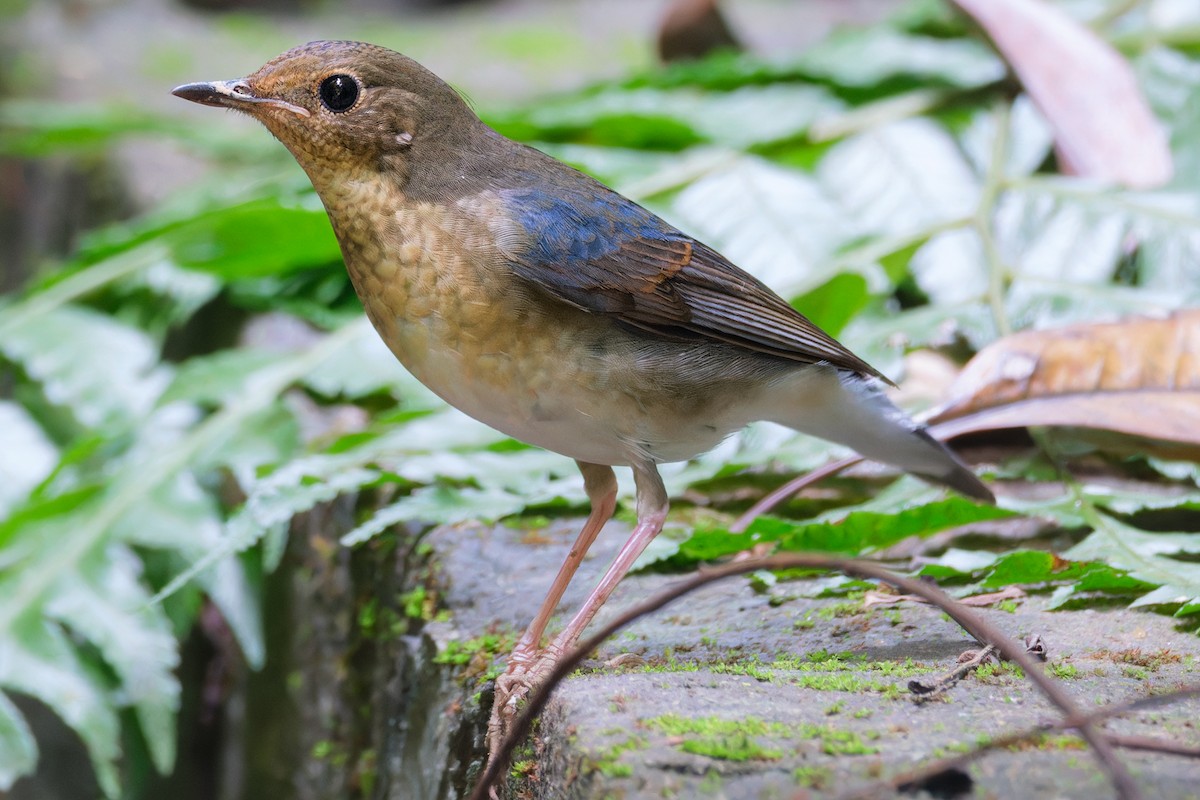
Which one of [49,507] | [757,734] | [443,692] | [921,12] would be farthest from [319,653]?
[921,12]

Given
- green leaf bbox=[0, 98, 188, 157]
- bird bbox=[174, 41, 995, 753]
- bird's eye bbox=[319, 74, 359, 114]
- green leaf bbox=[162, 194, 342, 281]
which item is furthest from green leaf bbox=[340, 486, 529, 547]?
green leaf bbox=[0, 98, 188, 157]

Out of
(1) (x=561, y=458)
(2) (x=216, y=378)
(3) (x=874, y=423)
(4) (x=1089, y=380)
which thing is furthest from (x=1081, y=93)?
(2) (x=216, y=378)

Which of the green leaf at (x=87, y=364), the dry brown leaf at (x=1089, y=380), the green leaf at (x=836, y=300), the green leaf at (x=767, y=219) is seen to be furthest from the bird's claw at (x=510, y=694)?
the green leaf at (x=87, y=364)

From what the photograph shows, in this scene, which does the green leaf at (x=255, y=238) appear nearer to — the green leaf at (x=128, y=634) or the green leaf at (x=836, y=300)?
the green leaf at (x=128, y=634)

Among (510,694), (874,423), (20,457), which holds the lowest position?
(20,457)

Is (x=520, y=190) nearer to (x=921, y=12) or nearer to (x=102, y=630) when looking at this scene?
(x=102, y=630)

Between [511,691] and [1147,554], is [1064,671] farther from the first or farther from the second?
[511,691]
